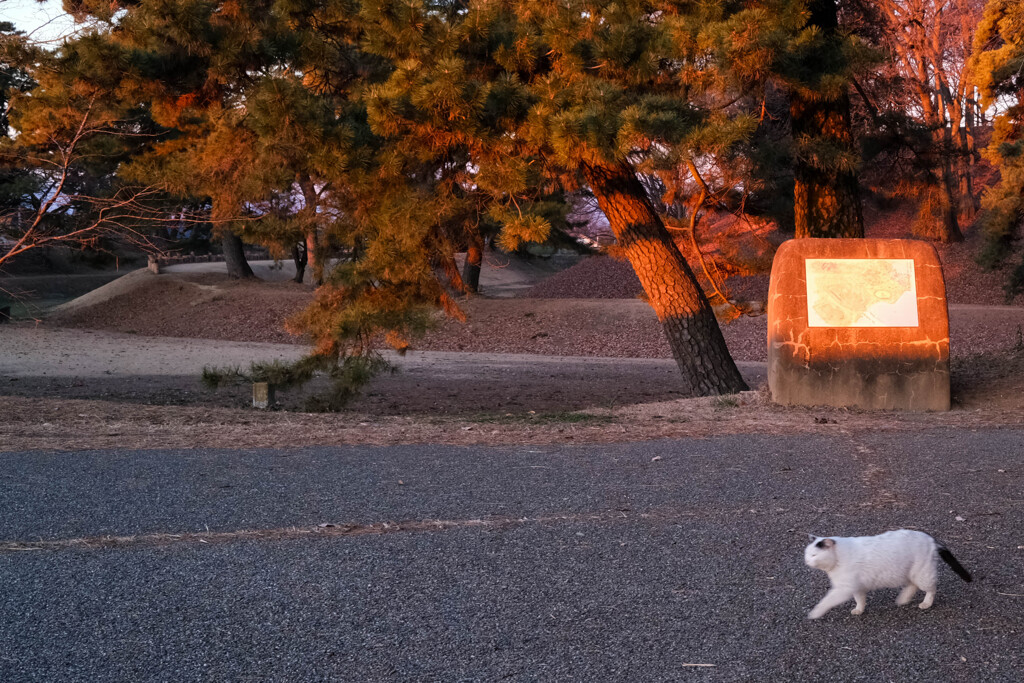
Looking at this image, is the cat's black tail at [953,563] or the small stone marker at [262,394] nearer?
the cat's black tail at [953,563]

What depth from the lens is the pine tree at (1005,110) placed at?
1330 centimetres

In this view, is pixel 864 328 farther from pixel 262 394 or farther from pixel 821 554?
pixel 262 394

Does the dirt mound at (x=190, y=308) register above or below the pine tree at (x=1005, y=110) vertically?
below

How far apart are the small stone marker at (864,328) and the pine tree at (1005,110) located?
4670 mm

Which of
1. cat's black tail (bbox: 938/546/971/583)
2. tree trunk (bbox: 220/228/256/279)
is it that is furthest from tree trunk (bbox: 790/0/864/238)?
tree trunk (bbox: 220/228/256/279)

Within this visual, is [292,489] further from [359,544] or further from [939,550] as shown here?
[939,550]

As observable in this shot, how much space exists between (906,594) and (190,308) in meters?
26.4

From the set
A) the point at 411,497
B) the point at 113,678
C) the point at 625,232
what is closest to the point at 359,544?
the point at 411,497

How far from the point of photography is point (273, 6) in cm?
1240

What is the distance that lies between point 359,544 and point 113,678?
158cm

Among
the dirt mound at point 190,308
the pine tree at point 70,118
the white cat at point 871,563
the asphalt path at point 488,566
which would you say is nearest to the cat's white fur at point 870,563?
the white cat at point 871,563

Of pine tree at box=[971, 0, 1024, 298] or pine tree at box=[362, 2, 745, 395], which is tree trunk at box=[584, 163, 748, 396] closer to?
pine tree at box=[362, 2, 745, 395]

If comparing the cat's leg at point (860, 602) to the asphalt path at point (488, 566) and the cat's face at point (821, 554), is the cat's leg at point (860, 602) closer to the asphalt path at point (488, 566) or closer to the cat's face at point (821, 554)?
the asphalt path at point (488, 566)

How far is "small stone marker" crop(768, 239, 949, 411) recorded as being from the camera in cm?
973
